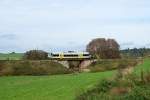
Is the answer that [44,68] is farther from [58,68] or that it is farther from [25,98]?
[25,98]

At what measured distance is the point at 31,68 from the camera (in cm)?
8694

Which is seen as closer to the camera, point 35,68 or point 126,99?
point 126,99

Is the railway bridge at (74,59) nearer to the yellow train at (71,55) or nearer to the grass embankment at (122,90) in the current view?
the yellow train at (71,55)

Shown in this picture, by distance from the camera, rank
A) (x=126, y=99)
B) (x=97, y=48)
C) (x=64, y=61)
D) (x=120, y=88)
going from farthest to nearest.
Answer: (x=97, y=48) < (x=64, y=61) < (x=120, y=88) < (x=126, y=99)

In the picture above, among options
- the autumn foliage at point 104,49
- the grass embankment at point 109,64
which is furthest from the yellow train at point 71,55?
the grass embankment at point 109,64

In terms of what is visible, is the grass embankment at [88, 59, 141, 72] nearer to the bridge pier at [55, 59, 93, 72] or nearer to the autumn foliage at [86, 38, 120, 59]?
the bridge pier at [55, 59, 93, 72]

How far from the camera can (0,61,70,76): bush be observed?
84762 mm

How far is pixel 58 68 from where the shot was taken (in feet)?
295

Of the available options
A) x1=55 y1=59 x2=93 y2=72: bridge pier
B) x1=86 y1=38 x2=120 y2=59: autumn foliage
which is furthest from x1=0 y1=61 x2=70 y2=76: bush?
x1=86 y1=38 x2=120 y2=59: autumn foliage

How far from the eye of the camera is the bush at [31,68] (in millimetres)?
84762

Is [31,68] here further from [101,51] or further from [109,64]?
[101,51]

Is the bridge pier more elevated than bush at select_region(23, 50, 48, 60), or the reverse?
bush at select_region(23, 50, 48, 60)

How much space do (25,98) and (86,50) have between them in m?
81.1

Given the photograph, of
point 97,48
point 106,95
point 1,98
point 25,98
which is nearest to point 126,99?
point 106,95
